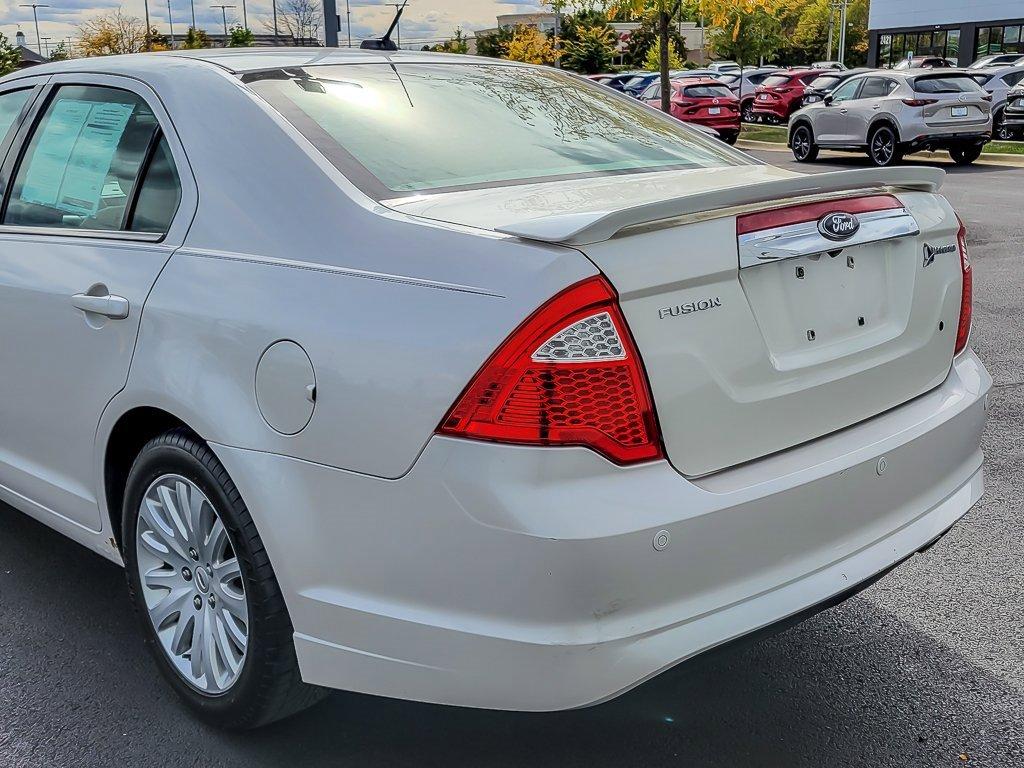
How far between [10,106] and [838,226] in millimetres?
2810

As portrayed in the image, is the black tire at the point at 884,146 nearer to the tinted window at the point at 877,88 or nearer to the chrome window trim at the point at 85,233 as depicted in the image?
the tinted window at the point at 877,88

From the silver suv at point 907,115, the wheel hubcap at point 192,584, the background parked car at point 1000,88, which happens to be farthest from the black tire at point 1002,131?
the wheel hubcap at point 192,584

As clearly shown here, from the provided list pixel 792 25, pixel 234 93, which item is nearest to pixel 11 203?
pixel 234 93

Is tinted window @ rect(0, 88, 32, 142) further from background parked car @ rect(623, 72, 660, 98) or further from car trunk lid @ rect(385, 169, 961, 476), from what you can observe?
background parked car @ rect(623, 72, 660, 98)

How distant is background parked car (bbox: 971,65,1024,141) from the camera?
79.2 ft

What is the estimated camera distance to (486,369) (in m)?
2.21

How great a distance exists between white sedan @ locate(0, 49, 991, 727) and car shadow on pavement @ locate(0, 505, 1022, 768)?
190 millimetres

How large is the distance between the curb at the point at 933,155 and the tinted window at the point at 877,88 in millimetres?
2058

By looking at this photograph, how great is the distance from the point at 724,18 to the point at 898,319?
2194 centimetres

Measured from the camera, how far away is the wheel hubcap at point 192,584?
9.07 feet

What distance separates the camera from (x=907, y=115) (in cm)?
1891

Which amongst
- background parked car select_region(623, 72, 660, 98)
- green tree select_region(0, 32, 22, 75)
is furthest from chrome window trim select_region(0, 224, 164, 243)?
green tree select_region(0, 32, 22, 75)

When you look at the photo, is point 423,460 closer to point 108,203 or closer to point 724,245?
point 724,245

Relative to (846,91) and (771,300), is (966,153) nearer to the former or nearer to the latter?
(846,91)
